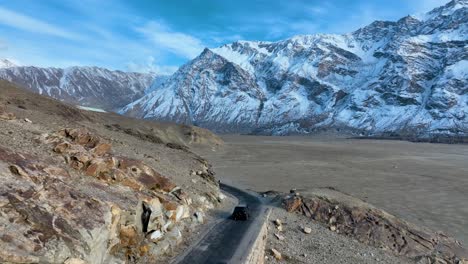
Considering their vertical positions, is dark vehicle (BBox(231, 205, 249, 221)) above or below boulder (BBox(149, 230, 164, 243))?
below

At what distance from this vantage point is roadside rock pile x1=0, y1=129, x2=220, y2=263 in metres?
16.3

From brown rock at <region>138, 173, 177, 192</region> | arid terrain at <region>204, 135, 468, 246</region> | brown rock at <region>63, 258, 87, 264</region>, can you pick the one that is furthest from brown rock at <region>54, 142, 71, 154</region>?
arid terrain at <region>204, 135, 468, 246</region>

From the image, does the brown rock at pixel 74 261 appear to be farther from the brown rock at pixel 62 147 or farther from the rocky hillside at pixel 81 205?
the brown rock at pixel 62 147

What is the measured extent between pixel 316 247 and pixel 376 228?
315 inches

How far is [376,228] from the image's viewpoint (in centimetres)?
3669

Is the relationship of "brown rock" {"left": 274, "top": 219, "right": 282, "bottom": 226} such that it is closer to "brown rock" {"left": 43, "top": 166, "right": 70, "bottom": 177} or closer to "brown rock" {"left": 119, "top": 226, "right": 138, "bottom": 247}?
"brown rock" {"left": 119, "top": 226, "right": 138, "bottom": 247}

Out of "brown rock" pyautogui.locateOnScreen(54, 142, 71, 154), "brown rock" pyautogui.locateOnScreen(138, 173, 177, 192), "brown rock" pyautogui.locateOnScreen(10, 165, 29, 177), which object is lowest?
"brown rock" pyautogui.locateOnScreen(138, 173, 177, 192)

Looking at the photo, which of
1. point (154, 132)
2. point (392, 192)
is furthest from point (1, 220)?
point (154, 132)

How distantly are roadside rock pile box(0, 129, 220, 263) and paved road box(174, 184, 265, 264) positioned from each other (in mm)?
1473

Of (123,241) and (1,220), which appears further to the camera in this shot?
(123,241)

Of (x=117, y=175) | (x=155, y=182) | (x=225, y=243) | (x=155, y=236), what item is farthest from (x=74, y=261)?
(x=155, y=182)

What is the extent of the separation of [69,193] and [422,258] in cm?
2772

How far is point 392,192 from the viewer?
57.9 m

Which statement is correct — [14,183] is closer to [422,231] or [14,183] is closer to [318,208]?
[318,208]
